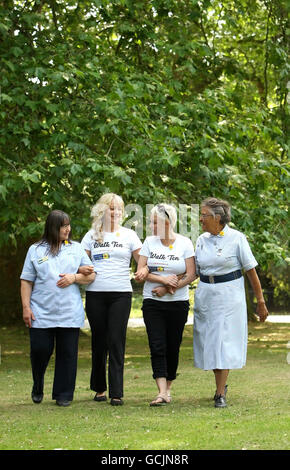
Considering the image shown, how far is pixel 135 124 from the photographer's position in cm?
1106

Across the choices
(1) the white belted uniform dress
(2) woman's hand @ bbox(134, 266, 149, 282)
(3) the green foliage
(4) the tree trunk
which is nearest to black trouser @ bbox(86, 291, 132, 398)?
(2) woman's hand @ bbox(134, 266, 149, 282)

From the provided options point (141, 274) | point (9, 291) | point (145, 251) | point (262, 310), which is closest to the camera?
point (262, 310)

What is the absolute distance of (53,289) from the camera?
7.82 meters

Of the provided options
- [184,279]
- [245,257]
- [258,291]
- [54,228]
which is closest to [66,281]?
[54,228]

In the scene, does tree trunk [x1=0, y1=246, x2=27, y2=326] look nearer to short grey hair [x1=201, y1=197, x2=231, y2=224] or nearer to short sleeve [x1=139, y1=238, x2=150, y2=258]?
short sleeve [x1=139, y1=238, x2=150, y2=258]

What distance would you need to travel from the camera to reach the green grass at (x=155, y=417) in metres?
5.90

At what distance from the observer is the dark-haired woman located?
25.6ft

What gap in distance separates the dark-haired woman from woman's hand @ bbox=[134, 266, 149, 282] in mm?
441

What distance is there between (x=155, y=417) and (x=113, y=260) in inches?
63.1

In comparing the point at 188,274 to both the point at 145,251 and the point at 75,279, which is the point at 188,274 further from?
the point at 75,279

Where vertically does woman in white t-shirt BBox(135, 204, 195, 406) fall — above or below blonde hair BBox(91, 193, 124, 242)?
below

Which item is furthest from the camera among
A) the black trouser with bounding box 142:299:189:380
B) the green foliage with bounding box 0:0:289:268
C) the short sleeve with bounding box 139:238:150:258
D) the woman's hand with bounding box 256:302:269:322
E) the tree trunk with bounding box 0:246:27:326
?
the tree trunk with bounding box 0:246:27:326
